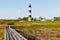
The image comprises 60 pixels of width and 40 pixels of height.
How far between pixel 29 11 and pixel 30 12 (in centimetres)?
70

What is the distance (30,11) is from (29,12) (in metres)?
0.69

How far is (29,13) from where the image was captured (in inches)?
4011

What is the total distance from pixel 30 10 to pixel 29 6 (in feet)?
11.0

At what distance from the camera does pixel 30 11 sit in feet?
334

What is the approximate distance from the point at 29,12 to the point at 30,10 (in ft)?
3.69

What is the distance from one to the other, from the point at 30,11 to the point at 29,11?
1.59ft

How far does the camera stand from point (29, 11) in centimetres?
10194

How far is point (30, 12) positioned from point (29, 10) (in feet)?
3.57

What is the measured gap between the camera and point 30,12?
102m

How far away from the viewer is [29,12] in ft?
334

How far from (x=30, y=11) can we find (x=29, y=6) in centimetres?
387

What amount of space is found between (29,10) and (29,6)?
347 centimetres

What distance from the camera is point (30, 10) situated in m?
102

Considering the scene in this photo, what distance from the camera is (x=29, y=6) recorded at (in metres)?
105
